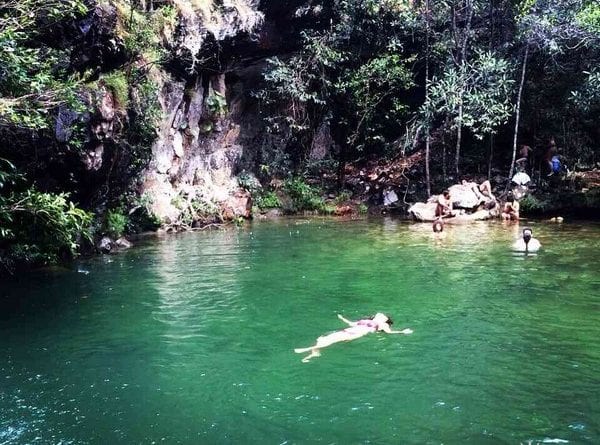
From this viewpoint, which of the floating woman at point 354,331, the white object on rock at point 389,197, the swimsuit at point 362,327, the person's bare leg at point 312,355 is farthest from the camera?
the white object on rock at point 389,197

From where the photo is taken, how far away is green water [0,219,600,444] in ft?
17.3

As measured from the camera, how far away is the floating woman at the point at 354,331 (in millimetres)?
7207

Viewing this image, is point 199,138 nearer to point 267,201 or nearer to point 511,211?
point 267,201

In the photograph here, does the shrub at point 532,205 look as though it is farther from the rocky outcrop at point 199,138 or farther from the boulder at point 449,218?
the rocky outcrop at point 199,138

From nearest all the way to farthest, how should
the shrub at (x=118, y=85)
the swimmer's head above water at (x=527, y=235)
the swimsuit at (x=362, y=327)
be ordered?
the swimsuit at (x=362, y=327), the swimmer's head above water at (x=527, y=235), the shrub at (x=118, y=85)

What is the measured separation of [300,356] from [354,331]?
0.96 metres

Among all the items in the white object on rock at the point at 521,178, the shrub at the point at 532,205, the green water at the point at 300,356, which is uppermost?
the white object on rock at the point at 521,178

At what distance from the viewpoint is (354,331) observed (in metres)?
7.62

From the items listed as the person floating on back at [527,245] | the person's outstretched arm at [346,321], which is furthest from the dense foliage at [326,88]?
the person floating on back at [527,245]

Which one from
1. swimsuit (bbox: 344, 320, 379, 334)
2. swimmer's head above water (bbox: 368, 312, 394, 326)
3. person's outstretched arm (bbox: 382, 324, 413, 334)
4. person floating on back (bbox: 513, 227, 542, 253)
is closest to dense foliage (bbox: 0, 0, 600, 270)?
swimsuit (bbox: 344, 320, 379, 334)

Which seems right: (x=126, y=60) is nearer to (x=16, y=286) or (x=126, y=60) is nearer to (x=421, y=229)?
(x=16, y=286)

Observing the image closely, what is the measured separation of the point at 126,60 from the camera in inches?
595

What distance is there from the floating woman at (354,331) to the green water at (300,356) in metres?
0.13

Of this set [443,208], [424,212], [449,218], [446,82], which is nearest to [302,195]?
[424,212]
